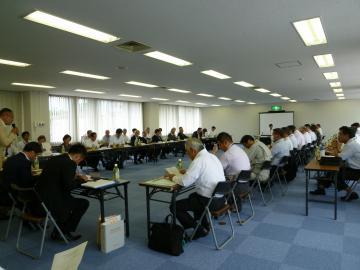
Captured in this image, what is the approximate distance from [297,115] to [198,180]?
16643 millimetres

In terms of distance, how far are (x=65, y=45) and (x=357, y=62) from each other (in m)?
6.11

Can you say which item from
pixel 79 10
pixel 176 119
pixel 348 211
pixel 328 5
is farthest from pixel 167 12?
pixel 176 119

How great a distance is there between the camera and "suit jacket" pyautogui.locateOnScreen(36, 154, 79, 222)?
3.04 metres

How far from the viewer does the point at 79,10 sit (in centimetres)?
295

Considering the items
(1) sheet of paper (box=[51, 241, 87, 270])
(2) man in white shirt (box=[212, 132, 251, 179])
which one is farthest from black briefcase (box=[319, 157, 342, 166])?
(1) sheet of paper (box=[51, 241, 87, 270])

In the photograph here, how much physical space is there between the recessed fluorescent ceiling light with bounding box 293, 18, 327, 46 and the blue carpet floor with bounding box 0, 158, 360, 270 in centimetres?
283

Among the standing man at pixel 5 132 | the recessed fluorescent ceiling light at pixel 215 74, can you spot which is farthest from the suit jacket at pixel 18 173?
the recessed fluorescent ceiling light at pixel 215 74

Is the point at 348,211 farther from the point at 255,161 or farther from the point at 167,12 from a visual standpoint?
the point at 167,12

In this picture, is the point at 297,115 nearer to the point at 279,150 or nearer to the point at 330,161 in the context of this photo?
the point at 279,150

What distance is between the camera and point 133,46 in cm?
445

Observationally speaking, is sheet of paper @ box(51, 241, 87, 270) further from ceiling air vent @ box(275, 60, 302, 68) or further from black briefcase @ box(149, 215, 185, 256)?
ceiling air vent @ box(275, 60, 302, 68)

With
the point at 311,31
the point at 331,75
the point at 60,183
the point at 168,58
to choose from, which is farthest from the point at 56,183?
the point at 331,75

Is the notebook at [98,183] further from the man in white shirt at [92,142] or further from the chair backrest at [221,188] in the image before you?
the man in white shirt at [92,142]

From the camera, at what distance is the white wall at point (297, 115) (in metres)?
16.5
